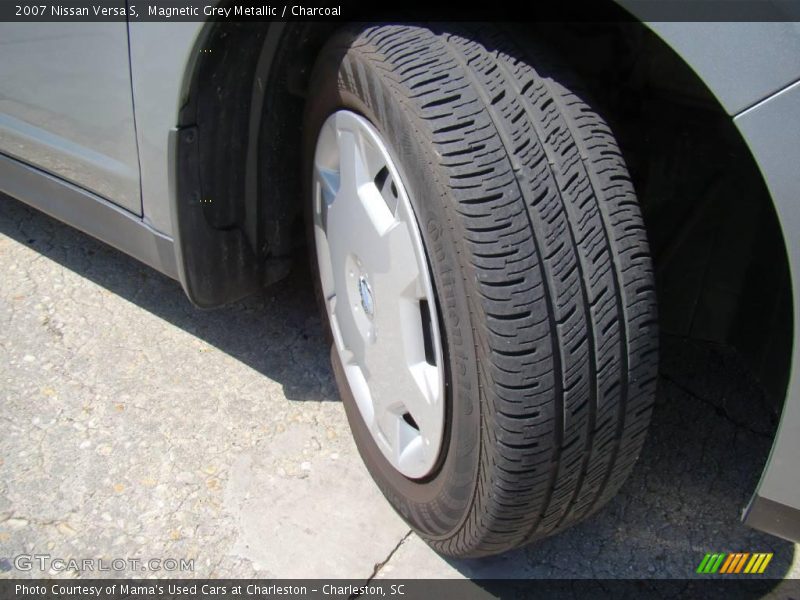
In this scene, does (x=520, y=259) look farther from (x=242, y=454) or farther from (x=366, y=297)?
(x=242, y=454)

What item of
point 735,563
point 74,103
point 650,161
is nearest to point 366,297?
point 650,161

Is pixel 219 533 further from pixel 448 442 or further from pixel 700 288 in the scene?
pixel 700 288

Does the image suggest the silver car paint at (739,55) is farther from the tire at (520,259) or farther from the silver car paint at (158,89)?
the silver car paint at (158,89)

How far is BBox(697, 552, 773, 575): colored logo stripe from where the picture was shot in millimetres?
1967

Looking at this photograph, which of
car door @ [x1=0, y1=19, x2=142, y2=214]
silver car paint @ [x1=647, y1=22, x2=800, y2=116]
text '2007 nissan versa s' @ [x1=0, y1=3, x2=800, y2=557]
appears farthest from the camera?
car door @ [x1=0, y1=19, x2=142, y2=214]

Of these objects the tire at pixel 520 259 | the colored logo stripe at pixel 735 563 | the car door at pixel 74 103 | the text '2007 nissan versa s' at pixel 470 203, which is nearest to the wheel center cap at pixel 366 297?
the text '2007 nissan versa s' at pixel 470 203

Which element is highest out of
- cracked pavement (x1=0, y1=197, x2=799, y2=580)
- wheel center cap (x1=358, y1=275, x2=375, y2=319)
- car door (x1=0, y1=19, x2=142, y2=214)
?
car door (x1=0, y1=19, x2=142, y2=214)

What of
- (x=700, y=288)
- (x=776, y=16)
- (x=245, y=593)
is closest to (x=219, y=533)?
(x=245, y=593)

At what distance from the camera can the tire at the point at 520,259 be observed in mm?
1428

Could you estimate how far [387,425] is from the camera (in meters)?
1.91

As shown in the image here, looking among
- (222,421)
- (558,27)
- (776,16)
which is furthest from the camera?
(222,421)

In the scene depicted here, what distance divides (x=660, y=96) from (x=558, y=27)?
0.24 metres

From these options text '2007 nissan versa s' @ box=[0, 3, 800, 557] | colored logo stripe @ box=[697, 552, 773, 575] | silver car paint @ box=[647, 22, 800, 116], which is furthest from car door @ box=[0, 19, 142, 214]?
colored logo stripe @ box=[697, 552, 773, 575]

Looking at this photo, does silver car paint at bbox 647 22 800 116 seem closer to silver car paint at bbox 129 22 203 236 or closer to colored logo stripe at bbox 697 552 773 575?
silver car paint at bbox 129 22 203 236
